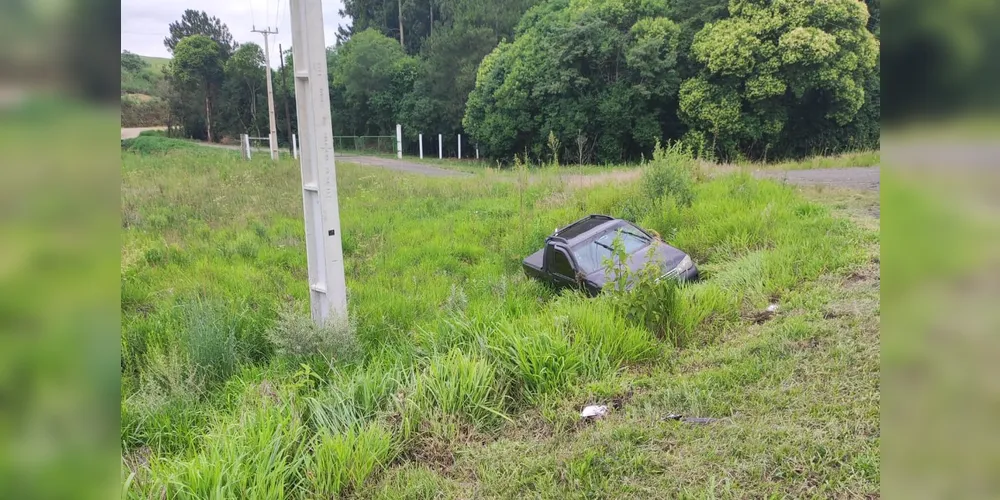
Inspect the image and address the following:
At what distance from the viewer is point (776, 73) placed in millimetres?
20578

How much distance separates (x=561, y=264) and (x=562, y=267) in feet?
0.13

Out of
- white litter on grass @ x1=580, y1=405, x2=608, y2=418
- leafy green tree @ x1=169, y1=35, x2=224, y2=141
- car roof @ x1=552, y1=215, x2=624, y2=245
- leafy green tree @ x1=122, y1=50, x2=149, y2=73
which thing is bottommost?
white litter on grass @ x1=580, y1=405, x2=608, y2=418

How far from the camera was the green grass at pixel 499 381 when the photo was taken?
8.77 ft

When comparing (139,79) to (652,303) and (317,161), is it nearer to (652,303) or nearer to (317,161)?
(317,161)

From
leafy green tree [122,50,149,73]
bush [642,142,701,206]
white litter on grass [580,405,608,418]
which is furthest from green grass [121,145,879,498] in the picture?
leafy green tree [122,50,149,73]

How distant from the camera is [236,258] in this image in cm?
779

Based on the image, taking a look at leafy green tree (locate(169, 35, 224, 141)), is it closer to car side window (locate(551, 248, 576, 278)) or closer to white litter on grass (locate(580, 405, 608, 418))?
car side window (locate(551, 248, 576, 278))

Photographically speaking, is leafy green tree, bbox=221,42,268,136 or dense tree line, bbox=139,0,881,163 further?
leafy green tree, bbox=221,42,268,136

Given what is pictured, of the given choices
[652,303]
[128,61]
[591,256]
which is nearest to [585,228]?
[591,256]

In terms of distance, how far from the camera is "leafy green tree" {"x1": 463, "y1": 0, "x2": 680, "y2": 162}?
77.4 feet
